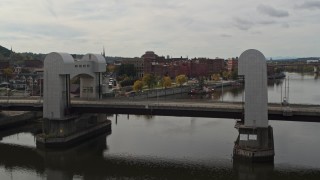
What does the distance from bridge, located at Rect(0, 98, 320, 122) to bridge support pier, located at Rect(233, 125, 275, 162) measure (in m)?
2.49

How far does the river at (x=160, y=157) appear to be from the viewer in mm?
32156

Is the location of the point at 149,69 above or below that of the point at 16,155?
above

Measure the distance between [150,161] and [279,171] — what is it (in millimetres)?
11105

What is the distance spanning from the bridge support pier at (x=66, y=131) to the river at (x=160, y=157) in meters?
0.99

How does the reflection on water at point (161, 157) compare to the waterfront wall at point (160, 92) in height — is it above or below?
below

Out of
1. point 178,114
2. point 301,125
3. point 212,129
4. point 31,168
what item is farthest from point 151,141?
point 301,125

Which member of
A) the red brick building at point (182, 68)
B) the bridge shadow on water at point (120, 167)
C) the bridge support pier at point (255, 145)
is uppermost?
the red brick building at point (182, 68)

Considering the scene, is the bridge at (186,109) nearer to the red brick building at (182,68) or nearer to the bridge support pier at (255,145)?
the bridge support pier at (255,145)

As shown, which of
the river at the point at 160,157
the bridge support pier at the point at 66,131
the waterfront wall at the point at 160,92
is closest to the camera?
the river at the point at 160,157

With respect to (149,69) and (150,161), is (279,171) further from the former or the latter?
(149,69)

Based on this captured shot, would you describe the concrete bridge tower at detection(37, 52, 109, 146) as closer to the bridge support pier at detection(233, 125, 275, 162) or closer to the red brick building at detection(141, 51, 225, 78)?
the bridge support pier at detection(233, 125, 275, 162)

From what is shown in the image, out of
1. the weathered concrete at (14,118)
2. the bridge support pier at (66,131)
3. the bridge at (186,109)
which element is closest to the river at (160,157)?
the bridge support pier at (66,131)

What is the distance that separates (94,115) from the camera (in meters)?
47.3

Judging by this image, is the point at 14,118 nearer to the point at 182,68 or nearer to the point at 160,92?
the point at 160,92
